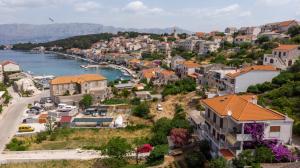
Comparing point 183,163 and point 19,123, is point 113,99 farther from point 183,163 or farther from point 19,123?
point 183,163

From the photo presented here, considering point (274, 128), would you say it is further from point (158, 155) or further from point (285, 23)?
point (285, 23)

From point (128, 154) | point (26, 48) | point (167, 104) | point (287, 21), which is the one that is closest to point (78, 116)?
point (167, 104)

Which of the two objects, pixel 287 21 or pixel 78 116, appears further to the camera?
pixel 287 21

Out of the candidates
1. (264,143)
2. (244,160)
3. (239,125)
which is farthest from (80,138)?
(264,143)

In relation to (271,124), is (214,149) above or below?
below

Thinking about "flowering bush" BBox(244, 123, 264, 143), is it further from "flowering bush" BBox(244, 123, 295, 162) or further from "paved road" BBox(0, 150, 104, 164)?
"paved road" BBox(0, 150, 104, 164)

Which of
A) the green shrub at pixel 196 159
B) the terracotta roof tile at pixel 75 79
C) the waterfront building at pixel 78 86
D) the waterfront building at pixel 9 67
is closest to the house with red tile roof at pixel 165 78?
the waterfront building at pixel 78 86

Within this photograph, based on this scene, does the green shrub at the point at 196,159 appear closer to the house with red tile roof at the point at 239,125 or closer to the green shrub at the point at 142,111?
the house with red tile roof at the point at 239,125
